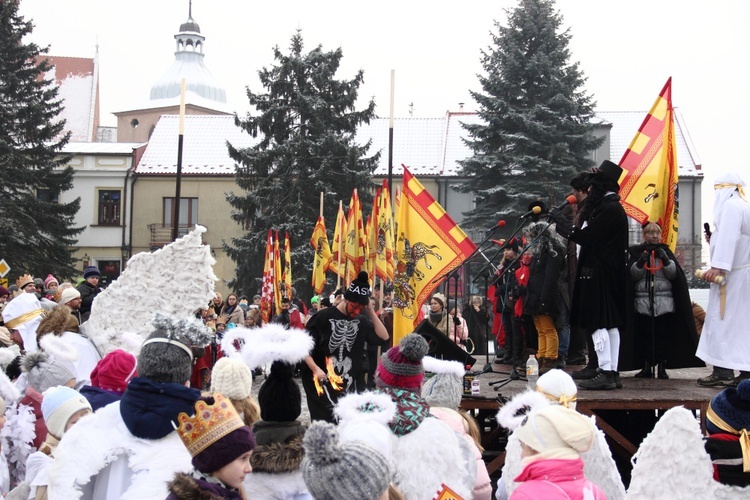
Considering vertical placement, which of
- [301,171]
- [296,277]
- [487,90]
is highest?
[487,90]

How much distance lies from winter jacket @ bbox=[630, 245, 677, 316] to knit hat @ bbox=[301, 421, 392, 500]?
20.9 ft

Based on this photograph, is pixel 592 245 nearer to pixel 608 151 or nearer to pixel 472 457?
pixel 472 457

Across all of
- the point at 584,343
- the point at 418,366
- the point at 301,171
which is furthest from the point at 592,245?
the point at 301,171

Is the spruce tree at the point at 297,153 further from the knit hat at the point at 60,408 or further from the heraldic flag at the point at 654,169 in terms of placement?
the knit hat at the point at 60,408

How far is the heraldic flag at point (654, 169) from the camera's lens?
32.5 feet

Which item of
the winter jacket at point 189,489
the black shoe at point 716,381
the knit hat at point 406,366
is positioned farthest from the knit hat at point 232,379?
the black shoe at point 716,381

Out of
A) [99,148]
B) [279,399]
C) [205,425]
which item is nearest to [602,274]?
[279,399]

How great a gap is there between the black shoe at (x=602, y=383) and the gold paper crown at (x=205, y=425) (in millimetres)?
4786

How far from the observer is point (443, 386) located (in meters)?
5.93

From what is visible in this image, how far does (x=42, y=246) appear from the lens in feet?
127

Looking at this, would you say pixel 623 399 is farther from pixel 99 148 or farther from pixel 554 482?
pixel 99 148

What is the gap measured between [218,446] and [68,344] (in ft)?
11.2

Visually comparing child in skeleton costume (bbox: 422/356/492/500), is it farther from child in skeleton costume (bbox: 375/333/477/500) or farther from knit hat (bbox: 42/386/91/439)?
knit hat (bbox: 42/386/91/439)

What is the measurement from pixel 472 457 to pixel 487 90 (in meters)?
Result: 32.6
